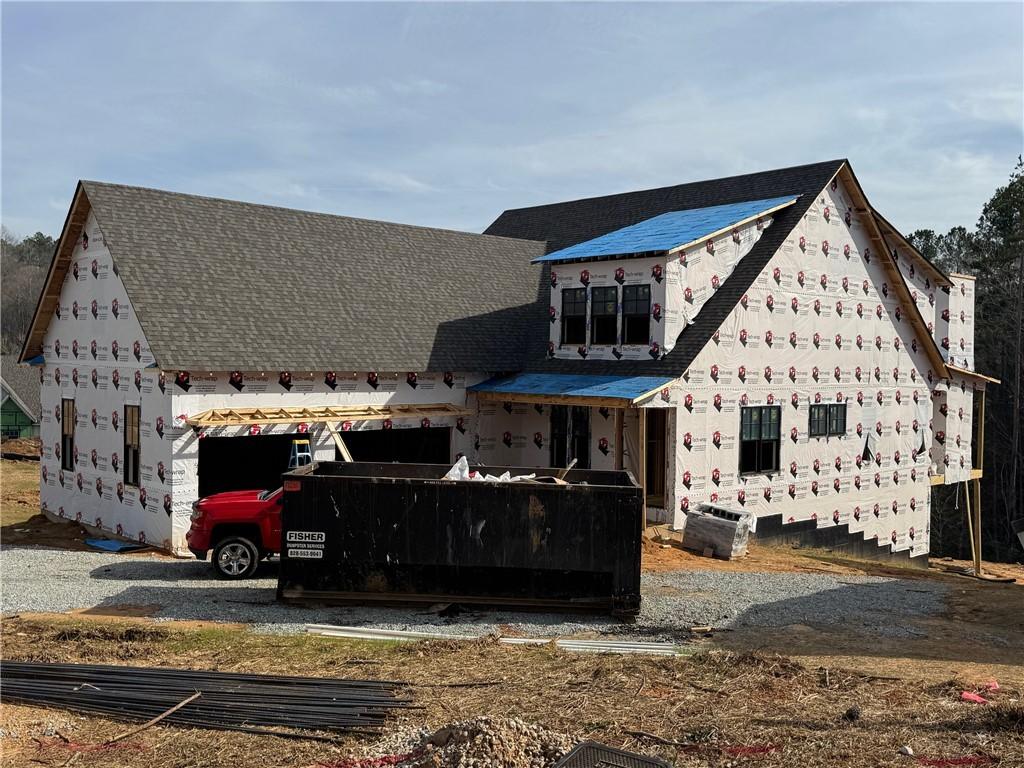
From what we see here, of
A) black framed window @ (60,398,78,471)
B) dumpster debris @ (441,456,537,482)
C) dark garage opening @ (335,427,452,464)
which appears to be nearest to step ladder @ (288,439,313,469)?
dark garage opening @ (335,427,452,464)

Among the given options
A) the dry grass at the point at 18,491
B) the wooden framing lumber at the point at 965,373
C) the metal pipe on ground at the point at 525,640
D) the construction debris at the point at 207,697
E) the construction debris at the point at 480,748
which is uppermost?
the wooden framing lumber at the point at 965,373

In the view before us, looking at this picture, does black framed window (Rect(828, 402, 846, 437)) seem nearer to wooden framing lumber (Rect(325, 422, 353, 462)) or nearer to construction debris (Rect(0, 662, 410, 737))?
wooden framing lumber (Rect(325, 422, 353, 462))

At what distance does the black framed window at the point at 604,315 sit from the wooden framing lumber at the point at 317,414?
12.9 feet

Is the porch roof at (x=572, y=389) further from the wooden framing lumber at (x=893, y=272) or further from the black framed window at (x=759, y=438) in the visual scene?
the wooden framing lumber at (x=893, y=272)

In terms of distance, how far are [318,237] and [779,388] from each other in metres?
13.0

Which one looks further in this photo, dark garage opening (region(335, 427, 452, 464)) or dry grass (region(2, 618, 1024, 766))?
dark garage opening (region(335, 427, 452, 464))

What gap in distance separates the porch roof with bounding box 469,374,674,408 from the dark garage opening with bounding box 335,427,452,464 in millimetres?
1631

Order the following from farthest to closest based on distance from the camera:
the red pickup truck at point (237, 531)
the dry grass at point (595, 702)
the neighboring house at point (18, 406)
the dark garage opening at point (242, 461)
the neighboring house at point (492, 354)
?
the neighboring house at point (18, 406), the neighboring house at point (492, 354), the dark garage opening at point (242, 461), the red pickup truck at point (237, 531), the dry grass at point (595, 702)

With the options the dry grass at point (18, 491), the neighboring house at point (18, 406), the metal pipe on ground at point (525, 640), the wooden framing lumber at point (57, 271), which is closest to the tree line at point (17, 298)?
the neighboring house at point (18, 406)

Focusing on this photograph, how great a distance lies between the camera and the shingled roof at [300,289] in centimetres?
2031

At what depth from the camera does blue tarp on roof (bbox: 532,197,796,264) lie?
74.1 ft

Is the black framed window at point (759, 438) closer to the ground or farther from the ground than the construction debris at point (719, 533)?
farther from the ground

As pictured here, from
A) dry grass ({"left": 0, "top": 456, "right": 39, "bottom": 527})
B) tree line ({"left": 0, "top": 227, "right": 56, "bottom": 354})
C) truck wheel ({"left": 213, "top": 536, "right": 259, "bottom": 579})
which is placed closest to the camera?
truck wheel ({"left": 213, "top": 536, "right": 259, "bottom": 579})

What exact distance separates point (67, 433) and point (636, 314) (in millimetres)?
14856
